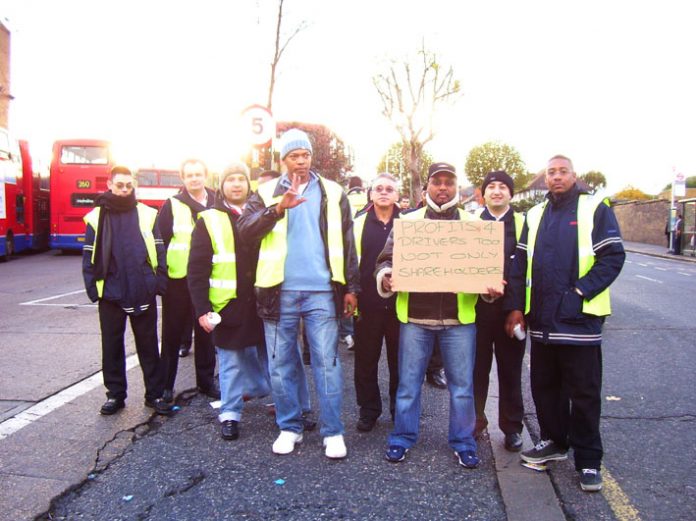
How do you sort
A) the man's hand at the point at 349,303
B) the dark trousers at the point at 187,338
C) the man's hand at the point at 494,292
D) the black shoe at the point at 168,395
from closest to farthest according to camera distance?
the man's hand at the point at 494,292 < the man's hand at the point at 349,303 < the black shoe at the point at 168,395 < the dark trousers at the point at 187,338

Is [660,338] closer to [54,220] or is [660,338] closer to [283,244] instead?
[283,244]

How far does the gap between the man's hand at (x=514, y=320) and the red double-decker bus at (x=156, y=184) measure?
20441 mm

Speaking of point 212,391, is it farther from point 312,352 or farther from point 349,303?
point 349,303

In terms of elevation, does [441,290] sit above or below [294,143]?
below

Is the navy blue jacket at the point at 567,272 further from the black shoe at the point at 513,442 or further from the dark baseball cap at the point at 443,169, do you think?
the black shoe at the point at 513,442

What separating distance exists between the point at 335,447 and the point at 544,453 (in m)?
1.28

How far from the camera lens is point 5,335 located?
7.14 m

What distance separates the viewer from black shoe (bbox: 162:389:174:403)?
4.74 m

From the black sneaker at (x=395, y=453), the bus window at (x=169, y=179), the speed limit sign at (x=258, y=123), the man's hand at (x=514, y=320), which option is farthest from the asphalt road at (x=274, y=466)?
the bus window at (x=169, y=179)

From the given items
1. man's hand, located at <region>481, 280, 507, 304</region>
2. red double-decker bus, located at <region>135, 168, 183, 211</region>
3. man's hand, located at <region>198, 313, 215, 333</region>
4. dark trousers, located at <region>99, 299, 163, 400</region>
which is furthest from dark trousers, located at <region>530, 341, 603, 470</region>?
red double-decker bus, located at <region>135, 168, 183, 211</region>

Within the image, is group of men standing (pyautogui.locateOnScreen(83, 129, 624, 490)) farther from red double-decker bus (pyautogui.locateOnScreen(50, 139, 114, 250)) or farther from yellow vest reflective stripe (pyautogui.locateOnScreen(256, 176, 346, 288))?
red double-decker bus (pyautogui.locateOnScreen(50, 139, 114, 250))

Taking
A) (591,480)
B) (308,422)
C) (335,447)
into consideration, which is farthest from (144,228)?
(591,480)

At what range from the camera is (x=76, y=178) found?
64.2 ft

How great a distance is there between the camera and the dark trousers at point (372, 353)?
4.34 metres
